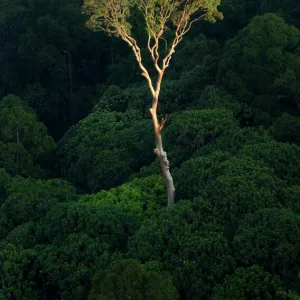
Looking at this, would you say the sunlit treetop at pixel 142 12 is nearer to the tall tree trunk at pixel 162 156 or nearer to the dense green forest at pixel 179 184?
the tall tree trunk at pixel 162 156

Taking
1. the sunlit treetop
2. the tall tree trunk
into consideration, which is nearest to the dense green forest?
the tall tree trunk

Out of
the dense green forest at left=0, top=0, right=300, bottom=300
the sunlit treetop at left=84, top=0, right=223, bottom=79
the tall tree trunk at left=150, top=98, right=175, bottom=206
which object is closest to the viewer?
the dense green forest at left=0, top=0, right=300, bottom=300

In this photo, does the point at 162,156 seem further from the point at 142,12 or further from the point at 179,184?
the point at 142,12

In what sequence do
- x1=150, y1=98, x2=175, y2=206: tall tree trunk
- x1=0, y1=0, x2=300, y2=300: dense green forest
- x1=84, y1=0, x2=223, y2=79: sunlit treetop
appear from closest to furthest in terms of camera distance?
x1=0, y1=0, x2=300, y2=300: dense green forest, x1=150, y1=98, x2=175, y2=206: tall tree trunk, x1=84, y1=0, x2=223, y2=79: sunlit treetop

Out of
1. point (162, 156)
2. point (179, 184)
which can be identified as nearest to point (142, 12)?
point (162, 156)

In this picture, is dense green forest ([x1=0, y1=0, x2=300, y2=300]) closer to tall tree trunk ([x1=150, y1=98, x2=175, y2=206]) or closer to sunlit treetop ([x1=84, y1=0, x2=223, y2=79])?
tall tree trunk ([x1=150, y1=98, x2=175, y2=206])

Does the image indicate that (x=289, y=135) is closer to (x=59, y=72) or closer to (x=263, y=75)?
(x=263, y=75)

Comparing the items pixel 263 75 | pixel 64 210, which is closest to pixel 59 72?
pixel 263 75

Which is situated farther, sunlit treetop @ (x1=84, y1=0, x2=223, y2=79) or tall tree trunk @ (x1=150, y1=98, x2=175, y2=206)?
sunlit treetop @ (x1=84, y1=0, x2=223, y2=79)

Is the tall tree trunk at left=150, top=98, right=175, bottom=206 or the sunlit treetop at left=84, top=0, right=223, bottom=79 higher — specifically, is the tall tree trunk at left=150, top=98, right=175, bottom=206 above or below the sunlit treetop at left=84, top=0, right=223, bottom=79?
below
